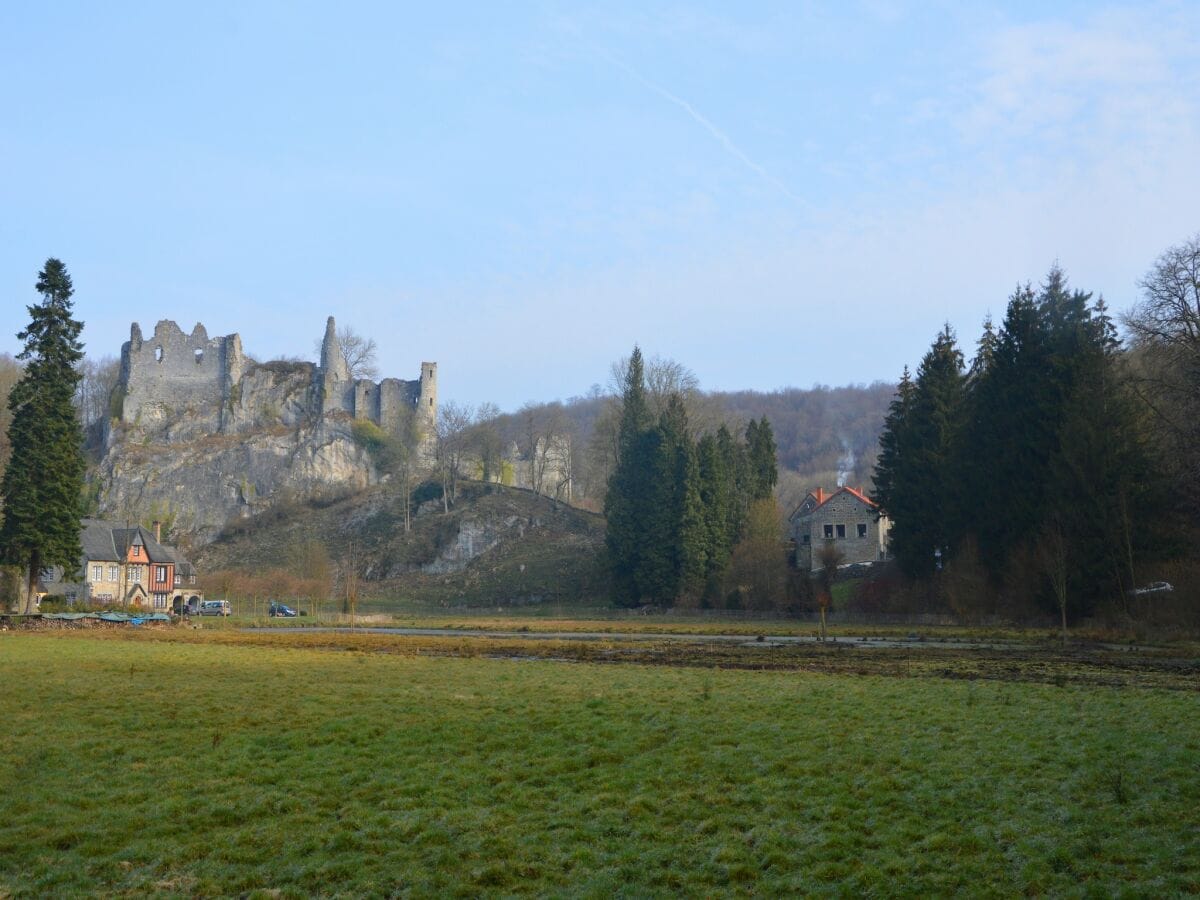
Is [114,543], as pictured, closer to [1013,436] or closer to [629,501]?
[629,501]

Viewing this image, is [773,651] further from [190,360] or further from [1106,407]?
[190,360]

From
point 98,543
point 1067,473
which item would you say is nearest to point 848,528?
point 1067,473

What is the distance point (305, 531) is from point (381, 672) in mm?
78986

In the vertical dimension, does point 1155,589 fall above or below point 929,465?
below

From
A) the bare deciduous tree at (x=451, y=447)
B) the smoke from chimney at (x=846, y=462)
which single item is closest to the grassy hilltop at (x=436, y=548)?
the bare deciduous tree at (x=451, y=447)

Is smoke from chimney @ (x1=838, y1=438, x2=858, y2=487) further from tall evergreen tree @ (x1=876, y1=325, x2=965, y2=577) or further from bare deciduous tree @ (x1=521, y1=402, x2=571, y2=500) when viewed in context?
tall evergreen tree @ (x1=876, y1=325, x2=965, y2=577)

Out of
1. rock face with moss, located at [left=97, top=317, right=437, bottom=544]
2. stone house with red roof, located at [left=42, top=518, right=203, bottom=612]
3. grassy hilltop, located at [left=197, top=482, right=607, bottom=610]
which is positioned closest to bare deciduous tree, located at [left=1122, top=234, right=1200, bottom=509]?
grassy hilltop, located at [left=197, top=482, right=607, bottom=610]

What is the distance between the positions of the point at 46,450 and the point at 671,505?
3739 centimetres

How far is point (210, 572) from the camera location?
94500 mm

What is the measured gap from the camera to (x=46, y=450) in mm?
49000

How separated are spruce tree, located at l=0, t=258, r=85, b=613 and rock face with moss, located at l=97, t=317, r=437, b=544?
56672 mm

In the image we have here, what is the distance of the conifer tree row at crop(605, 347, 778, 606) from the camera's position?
66.8 m

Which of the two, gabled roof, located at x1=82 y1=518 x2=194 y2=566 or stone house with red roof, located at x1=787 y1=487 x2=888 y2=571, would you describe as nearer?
gabled roof, located at x1=82 y1=518 x2=194 y2=566

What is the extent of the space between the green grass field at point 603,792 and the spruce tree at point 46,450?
107 ft
